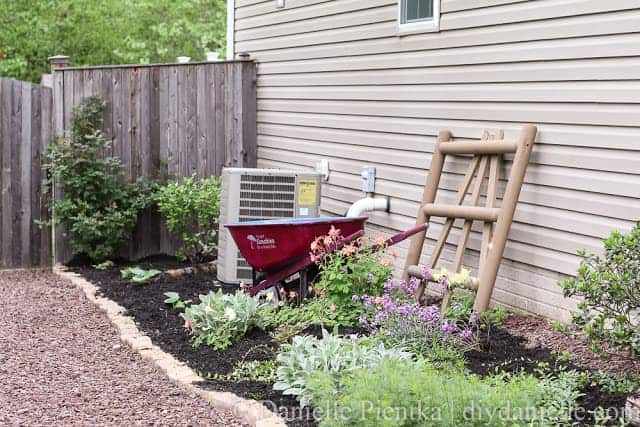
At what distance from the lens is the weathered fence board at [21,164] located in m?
8.95

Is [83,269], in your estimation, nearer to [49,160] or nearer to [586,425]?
[49,160]

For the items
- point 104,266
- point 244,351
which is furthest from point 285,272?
point 104,266

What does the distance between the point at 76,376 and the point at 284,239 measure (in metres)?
1.70

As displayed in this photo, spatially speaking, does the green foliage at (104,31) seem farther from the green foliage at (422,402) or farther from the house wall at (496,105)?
the green foliage at (422,402)

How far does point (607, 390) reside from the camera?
459 centimetres

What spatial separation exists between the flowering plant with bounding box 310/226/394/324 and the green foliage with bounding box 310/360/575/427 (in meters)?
1.91

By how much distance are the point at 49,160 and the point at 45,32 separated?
962cm

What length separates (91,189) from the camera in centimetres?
885

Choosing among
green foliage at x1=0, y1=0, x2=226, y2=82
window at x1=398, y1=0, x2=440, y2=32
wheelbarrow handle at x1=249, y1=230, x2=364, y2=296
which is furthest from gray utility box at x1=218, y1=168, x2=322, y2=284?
green foliage at x1=0, y1=0, x2=226, y2=82

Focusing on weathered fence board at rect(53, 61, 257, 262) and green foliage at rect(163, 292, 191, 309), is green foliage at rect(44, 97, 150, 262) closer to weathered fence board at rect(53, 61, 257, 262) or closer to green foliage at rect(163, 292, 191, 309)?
weathered fence board at rect(53, 61, 257, 262)

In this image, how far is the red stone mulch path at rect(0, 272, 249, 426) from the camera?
15.5 ft

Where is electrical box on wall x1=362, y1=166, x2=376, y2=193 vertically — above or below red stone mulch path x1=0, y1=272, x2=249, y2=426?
above

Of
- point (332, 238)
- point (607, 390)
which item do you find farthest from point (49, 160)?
point (607, 390)

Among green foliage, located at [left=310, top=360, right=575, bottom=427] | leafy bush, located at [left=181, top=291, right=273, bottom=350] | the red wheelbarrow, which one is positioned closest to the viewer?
green foliage, located at [left=310, top=360, right=575, bottom=427]
